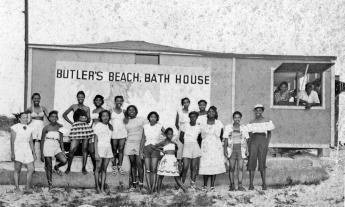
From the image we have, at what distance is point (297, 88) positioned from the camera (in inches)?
475

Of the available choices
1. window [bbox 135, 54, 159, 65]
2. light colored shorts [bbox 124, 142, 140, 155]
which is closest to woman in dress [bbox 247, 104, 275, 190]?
light colored shorts [bbox 124, 142, 140, 155]

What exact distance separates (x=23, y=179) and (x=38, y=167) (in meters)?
0.37

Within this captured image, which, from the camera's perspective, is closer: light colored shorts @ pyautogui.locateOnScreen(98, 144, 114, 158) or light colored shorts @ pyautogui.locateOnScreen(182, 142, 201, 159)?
light colored shorts @ pyautogui.locateOnScreen(98, 144, 114, 158)

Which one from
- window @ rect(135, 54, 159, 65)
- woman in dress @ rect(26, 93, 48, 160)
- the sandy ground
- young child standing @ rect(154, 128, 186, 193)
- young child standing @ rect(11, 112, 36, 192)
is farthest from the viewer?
window @ rect(135, 54, 159, 65)

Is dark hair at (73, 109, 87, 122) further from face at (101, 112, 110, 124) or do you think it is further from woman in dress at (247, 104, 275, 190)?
woman in dress at (247, 104, 275, 190)

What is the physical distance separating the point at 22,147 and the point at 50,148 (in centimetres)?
54

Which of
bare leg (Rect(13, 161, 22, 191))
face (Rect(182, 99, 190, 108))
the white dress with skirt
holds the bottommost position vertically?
bare leg (Rect(13, 161, 22, 191))

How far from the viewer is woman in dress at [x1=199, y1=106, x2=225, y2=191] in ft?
31.8

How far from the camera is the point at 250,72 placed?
12.0m

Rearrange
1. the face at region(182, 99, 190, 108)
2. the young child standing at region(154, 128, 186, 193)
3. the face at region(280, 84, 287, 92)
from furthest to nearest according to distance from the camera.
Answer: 1. the face at region(280, 84, 287, 92)
2. the face at region(182, 99, 190, 108)
3. the young child standing at region(154, 128, 186, 193)

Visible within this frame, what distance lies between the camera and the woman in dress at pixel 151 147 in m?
9.39

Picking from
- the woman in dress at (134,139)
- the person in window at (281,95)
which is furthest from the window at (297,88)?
the woman in dress at (134,139)

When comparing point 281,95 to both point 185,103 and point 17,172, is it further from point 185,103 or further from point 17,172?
point 17,172

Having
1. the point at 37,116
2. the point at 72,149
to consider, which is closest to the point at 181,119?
the point at 72,149
